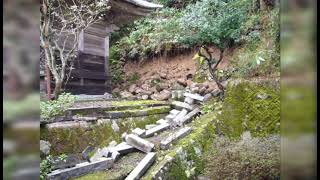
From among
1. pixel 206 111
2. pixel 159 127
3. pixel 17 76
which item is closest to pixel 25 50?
pixel 17 76

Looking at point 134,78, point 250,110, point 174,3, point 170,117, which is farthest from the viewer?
point 174,3

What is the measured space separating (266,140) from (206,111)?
154cm

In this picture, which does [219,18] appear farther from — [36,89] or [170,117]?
[36,89]

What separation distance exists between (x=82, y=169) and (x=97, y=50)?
3.86 meters

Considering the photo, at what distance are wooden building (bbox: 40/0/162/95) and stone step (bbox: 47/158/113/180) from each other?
10.3 ft

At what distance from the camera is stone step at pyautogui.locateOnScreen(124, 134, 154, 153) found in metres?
3.69

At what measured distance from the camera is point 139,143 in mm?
3777

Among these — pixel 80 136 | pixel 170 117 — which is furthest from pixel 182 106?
pixel 80 136

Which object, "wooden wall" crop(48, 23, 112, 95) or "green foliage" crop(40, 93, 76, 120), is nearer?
"green foliage" crop(40, 93, 76, 120)

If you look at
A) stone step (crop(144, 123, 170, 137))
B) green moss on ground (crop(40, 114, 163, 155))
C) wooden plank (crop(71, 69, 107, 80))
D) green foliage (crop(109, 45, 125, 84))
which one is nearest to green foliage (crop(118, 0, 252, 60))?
wooden plank (crop(71, 69, 107, 80))

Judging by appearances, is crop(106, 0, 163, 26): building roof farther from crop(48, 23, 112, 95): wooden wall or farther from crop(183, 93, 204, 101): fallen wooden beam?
crop(183, 93, 204, 101): fallen wooden beam

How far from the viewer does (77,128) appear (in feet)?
12.4

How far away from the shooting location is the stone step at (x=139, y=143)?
145 inches

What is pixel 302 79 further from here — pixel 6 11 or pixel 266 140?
pixel 266 140
